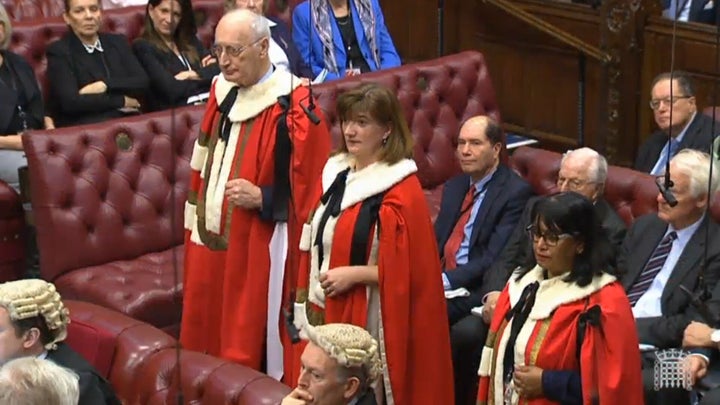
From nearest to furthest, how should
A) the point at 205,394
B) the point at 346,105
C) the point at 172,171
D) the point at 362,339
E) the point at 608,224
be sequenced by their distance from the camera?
the point at 362,339 < the point at 205,394 < the point at 346,105 < the point at 608,224 < the point at 172,171

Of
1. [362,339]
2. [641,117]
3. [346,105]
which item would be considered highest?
[346,105]

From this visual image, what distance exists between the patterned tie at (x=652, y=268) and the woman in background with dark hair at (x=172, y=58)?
218cm

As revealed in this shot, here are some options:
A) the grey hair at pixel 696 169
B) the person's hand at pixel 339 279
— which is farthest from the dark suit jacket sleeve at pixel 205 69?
the grey hair at pixel 696 169

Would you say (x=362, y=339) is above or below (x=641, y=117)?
above

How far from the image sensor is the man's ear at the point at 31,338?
12.2 ft

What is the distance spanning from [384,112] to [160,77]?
216 cm

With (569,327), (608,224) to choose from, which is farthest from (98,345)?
(608,224)

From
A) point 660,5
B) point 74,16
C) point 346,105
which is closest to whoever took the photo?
point 346,105

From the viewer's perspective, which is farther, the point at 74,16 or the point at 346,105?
the point at 74,16

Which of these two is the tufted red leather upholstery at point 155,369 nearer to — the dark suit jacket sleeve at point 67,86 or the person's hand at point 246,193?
the person's hand at point 246,193

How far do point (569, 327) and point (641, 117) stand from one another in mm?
3281

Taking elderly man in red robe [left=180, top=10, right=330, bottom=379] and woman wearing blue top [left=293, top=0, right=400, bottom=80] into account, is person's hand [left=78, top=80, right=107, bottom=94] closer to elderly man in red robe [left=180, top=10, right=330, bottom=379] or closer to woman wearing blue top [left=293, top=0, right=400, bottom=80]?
woman wearing blue top [left=293, top=0, right=400, bottom=80]

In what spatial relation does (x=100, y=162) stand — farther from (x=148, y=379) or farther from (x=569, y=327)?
(x=569, y=327)

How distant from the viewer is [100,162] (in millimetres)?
5309
